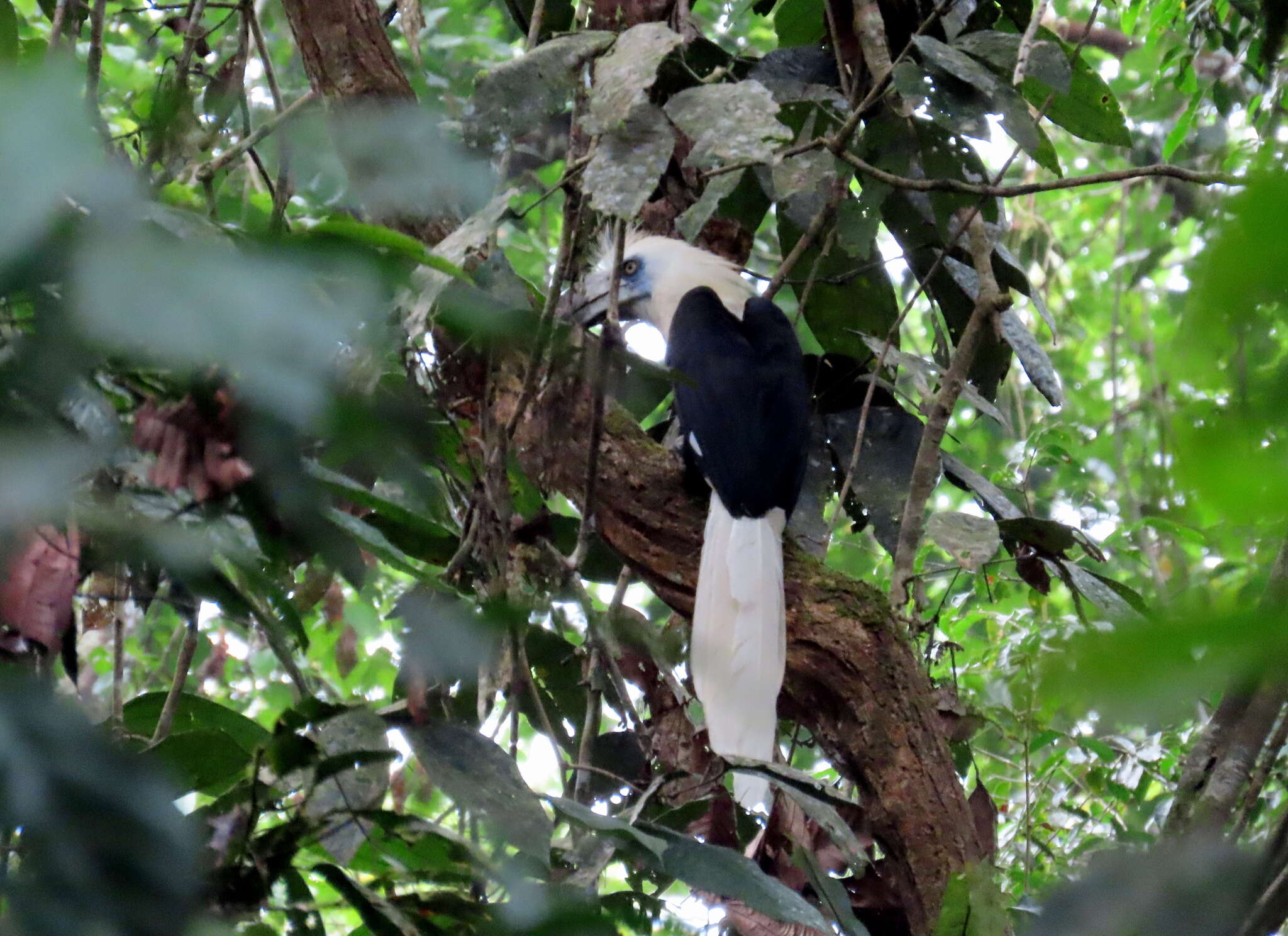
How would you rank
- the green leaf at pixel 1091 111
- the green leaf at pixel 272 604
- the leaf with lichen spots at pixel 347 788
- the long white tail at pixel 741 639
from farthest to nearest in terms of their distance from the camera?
the green leaf at pixel 1091 111, the long white tail at pixel 741 639, the leaf with lichen spots at pixel 347 788, the green leaf at pixel 272 604

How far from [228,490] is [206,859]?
26cm

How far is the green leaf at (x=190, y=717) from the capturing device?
1.21 metres

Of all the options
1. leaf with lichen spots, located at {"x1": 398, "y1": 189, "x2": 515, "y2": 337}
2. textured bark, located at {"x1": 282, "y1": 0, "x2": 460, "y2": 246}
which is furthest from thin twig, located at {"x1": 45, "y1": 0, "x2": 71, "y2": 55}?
leaf with lichen spots, located at {"x1": 398, "y1": 189, "x2": 515, "y2": 337}

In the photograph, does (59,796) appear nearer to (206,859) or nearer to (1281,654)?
(206,859)

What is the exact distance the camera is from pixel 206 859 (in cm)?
73

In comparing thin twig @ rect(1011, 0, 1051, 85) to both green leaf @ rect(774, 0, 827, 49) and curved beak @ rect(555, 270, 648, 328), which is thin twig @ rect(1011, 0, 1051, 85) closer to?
green leaf @ rect(774, 0, 827, 49)

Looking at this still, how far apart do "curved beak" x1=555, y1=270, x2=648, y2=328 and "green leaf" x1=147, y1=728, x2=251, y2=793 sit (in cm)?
109

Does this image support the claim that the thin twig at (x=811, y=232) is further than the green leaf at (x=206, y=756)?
Yes

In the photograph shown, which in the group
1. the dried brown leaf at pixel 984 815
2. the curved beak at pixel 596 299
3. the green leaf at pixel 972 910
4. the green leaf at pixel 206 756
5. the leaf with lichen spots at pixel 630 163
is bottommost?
the dried brown leaf at pixel 984 815

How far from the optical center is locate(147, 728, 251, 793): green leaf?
1006mm

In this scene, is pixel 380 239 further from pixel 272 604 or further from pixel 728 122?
pixel 728 122

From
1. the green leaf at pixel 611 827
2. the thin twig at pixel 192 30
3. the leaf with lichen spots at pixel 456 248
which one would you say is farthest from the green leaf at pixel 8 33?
the green leaf at pixel 611 827

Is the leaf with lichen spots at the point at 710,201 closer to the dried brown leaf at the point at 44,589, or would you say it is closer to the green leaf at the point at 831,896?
the green leaf at the point at 831,896

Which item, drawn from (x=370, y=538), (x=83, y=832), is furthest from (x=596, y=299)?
(x=83, y=832)
